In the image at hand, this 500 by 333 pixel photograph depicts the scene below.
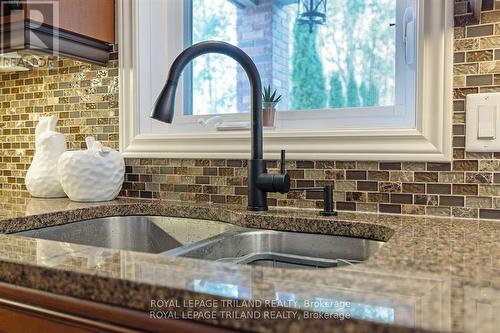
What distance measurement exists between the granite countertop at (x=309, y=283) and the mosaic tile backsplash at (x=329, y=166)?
20 centimetres

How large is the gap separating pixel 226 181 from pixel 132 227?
296 mm

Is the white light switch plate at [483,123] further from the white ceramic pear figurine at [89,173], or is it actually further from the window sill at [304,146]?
the white ceramic pear figurine at [89,173]

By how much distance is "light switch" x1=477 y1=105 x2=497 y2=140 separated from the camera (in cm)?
98

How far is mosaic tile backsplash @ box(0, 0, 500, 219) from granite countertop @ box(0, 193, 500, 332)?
0.65 ft

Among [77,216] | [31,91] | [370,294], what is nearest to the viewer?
[370,294]

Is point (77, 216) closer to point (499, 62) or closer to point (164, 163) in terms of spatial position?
point (164, 163)

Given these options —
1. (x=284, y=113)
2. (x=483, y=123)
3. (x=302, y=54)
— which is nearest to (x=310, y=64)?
(x=302, y=54)

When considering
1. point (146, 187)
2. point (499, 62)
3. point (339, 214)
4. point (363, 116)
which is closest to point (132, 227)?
point (146, 187)

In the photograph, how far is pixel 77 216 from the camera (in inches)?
45.3

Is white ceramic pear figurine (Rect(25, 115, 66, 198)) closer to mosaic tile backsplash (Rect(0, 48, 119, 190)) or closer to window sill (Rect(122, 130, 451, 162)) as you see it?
mosaic tile backsplash (Rect(0, 48, 119, 190))

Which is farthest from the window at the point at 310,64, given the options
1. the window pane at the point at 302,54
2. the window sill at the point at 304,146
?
the window sill at the point at 304,146

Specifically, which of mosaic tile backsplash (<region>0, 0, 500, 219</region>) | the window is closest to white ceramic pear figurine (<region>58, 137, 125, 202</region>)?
mosaic tile backsplash (<region>0, 0, 500, 219</region>)

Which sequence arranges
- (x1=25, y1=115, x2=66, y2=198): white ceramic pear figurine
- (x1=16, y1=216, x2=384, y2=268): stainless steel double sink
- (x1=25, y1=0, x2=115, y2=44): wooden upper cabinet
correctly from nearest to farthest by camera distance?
(x1=16, y1=216, x2=384, y2=268): stainless steel double sink < (x1=25, y1=0, x2=115, y2=44): wooden upper cabinet < (x1=25, y1=115, x2=66, y2=198): white ceramic pear figurine

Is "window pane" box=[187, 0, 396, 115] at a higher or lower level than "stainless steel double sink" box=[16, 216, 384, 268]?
higher
